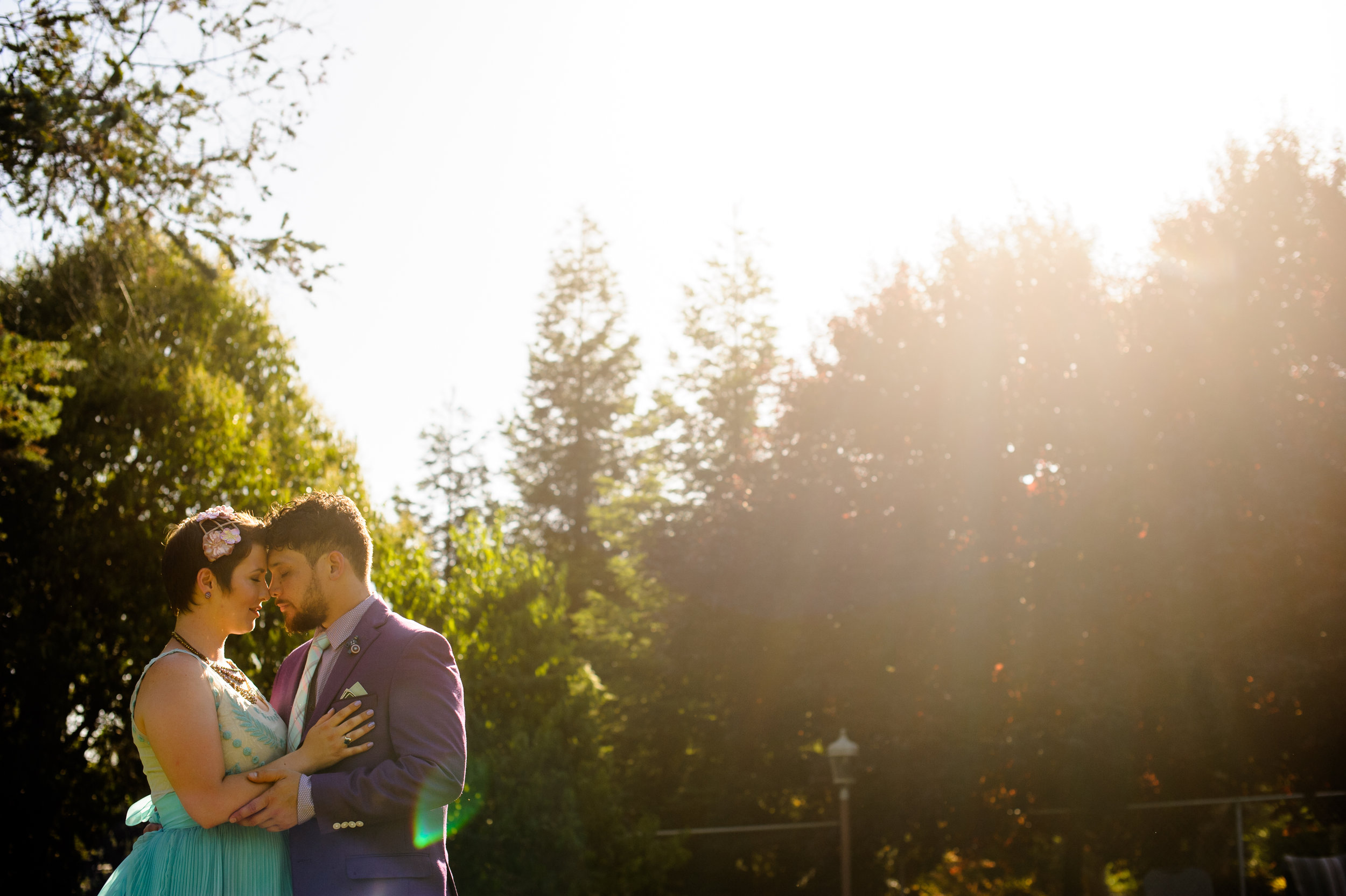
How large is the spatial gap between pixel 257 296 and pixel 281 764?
56.1 ft

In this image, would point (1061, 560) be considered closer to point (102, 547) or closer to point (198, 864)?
point (198, 864)

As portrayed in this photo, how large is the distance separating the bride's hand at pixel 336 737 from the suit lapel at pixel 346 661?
0.35 feet

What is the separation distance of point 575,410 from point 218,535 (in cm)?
3114

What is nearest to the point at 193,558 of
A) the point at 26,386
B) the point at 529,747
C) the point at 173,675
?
the point at 173,675

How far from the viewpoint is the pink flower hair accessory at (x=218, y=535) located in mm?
3467

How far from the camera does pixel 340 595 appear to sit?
3.42 m

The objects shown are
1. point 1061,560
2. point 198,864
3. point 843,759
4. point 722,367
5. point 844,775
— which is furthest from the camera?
point 722,367

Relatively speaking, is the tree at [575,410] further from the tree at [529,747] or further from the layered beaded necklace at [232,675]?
the layered beaded necklace at [232,675]

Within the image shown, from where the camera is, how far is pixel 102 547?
1530 centimetres

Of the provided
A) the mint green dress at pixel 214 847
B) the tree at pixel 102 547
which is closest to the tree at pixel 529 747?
the tree at pixel 102 547

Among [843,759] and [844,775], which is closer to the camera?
[844,775]

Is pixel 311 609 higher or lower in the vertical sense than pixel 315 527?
lower

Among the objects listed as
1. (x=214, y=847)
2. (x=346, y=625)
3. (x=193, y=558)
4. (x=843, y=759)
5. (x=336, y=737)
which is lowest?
(x=843, y=759)

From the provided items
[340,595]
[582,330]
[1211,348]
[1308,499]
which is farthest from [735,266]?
[340,595]
